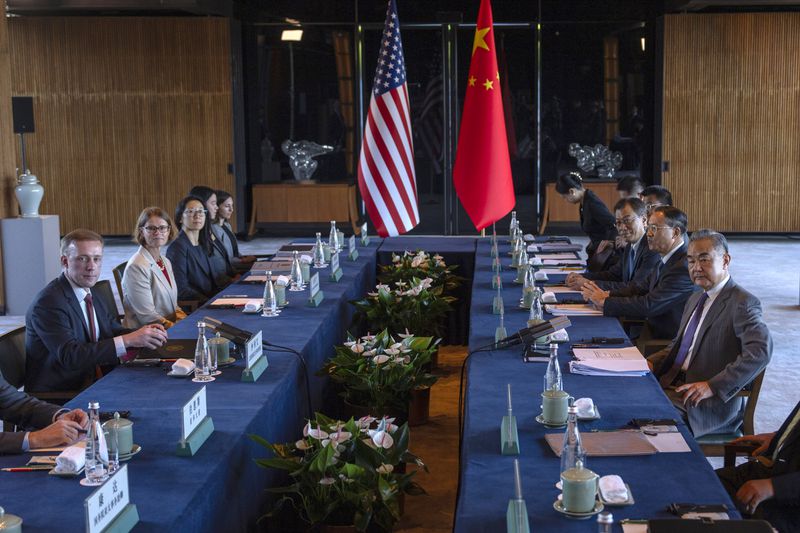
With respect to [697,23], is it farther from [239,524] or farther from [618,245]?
[239,524]

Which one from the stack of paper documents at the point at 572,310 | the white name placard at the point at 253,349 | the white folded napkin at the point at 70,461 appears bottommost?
the white folded napkin at the point at 70,461

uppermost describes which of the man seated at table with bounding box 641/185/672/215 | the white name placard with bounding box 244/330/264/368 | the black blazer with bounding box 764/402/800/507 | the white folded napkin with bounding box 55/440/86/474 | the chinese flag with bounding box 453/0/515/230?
the chinese flag with bounding box 453/0/515/230

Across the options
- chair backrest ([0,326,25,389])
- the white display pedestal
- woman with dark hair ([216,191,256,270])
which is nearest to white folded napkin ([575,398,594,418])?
chair backrest ([0,326,25,389])

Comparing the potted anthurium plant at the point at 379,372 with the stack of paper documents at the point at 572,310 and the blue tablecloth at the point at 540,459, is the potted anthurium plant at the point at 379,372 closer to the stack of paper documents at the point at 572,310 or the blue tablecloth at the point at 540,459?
the blue tablecloth at the point at 540,459

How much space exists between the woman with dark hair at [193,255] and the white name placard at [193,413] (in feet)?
12.1

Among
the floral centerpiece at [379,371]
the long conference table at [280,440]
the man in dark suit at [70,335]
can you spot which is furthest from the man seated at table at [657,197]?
the man in dark suit at [70,335]

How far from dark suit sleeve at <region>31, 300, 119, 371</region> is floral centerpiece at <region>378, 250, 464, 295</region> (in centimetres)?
327

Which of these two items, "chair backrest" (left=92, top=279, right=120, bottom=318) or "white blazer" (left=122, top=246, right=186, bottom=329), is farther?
"white blazer" (left=122, top=246, right=186, bottom=329)

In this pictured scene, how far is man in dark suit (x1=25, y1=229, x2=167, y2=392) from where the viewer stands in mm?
4738

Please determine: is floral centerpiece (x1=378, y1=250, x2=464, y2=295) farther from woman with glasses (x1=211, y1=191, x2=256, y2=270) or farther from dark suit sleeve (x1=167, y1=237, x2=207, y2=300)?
dark suit sleeve (x1=167, y1=237, x2=207, y2=300)

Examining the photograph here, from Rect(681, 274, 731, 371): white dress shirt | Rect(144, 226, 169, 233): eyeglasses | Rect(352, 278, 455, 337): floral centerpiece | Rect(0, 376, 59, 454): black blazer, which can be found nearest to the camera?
Rect(0, 376, 59, 454): black blazer

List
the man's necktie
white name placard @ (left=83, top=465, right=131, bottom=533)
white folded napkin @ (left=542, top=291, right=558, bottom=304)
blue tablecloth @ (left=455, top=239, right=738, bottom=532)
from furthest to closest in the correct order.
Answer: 1. white folded napkin @ (left=542, top=291, right=558, bottom=304)
2. the man's necktie
3. blue tablecloth @ (left=455, top=239, right=738, bottom=532)
4. white name placard @ (left=83, top=465, right=131, bottom=533)

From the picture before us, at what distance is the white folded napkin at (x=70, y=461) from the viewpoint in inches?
125

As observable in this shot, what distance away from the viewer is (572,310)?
5.84m
